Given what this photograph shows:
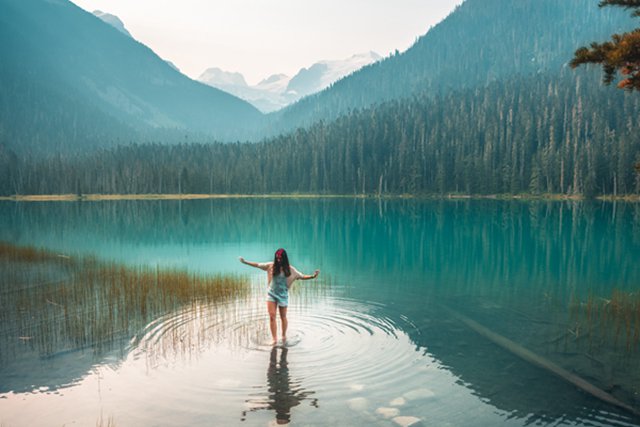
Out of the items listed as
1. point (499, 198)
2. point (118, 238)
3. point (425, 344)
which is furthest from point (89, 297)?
point (499, 198)

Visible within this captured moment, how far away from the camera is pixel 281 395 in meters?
11.4

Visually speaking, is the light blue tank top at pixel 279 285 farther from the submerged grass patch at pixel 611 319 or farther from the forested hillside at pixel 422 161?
the forested hillside at pixel 422 161

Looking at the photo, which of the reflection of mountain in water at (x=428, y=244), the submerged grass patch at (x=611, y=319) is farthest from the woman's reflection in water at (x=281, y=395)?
the reflection of mountain in water at (x=428, y=244)

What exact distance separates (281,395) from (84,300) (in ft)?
43.2

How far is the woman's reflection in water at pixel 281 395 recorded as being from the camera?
34.8 feet

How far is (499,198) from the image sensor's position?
481 feet

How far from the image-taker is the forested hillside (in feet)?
489

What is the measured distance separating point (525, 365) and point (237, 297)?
41.7 feet

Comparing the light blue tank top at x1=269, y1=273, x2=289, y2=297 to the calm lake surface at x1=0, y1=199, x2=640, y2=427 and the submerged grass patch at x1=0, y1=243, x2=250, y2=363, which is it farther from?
the submerged grass patch at x1=0, y1=243, x2=250, y2=363

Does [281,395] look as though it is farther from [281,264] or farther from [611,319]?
[611,319]

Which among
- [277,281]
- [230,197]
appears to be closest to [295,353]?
[277,281]

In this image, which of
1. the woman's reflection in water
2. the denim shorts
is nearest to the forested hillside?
the denim shorts

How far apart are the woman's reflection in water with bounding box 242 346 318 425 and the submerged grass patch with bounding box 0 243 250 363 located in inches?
236

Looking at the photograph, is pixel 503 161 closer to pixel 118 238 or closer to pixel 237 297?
pixel 118 238
